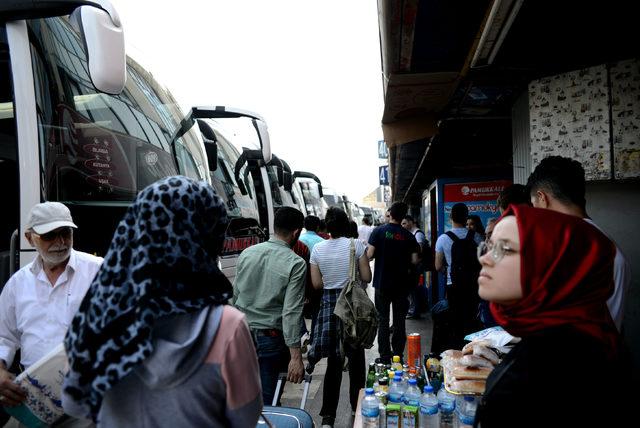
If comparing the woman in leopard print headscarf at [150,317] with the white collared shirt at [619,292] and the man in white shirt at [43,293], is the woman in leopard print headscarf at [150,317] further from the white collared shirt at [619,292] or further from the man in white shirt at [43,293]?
the white collared shirt at [619,292]

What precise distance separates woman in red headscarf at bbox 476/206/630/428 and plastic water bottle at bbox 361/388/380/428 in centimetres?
116

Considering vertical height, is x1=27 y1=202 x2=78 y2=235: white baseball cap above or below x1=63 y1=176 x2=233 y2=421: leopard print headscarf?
above

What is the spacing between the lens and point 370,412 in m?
2.61

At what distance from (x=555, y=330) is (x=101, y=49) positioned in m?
3.19

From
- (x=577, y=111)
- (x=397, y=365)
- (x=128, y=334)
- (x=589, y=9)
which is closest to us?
(x=128, y=334)

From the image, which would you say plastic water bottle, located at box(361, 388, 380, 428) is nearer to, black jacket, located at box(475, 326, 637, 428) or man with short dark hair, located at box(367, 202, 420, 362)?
black jacket, located at box(475, 326, 637, 428)

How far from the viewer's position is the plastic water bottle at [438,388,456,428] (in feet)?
8.69

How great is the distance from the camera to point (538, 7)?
10.5 ft

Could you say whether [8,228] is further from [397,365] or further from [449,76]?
[449,76]

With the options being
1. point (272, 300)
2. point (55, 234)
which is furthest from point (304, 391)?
point (55, 234)

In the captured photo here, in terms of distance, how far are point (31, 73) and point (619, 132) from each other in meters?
4.44

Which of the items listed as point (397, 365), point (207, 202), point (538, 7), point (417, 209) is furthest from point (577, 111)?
point (417, 209)

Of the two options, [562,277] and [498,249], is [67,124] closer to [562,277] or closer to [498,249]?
[498,249]

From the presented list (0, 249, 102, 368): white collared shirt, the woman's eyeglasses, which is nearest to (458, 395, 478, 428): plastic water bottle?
the woman's eyeglasses
